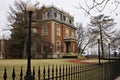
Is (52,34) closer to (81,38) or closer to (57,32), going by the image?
(57,32)

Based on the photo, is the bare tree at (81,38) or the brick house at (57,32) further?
the bare tree at (81,38)

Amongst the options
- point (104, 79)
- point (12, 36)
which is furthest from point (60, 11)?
point (104, 79)

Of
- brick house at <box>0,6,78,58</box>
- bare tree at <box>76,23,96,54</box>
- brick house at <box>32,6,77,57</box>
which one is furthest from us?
bare tree at <box>76,23,96,54</box>

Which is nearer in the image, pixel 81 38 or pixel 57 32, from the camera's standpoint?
pixel 57 32

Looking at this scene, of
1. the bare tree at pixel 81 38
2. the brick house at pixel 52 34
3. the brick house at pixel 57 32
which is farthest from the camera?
the bare tree at pixel 81 38

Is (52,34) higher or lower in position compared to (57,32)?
lower

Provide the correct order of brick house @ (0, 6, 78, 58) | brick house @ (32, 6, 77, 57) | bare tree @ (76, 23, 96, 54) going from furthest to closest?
bare tree @ (76, 23, 96, 54) < brick house @ (32, 6, 77, 57) < brick house @ (0, 6, 78, 58)

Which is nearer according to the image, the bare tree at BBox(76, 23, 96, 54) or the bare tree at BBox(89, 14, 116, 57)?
the bare tree at BBox(89, 14, 116, 57)

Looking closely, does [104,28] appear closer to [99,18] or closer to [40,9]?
[99,18]

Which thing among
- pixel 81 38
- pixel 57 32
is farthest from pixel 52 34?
pixel 81 38

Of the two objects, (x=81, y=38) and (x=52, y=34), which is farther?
(x=81, y=38)

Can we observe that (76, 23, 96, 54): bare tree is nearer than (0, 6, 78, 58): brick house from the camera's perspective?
No

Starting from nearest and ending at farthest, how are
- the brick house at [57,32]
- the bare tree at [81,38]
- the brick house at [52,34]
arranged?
the brick house at [52,34] → the brick house at [57,32] → the bare tree at [81,38]

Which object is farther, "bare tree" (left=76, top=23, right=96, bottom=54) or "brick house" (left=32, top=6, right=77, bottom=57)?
"bare tree" (left=76, top=23, right=96, bottom=54)
